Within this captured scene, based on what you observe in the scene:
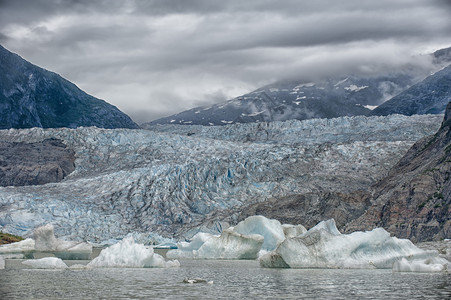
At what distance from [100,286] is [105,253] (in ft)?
24.1

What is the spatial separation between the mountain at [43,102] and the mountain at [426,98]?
262ft

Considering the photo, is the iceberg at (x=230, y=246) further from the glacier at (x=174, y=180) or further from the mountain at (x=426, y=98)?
the mountain at (x=426, y=98)

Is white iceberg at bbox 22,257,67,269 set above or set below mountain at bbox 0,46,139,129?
below

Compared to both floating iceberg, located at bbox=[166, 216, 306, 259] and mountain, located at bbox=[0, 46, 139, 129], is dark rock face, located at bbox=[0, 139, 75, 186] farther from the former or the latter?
floating iceberg, located at bbox=[166, 216, 306, 259]

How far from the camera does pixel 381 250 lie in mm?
22547

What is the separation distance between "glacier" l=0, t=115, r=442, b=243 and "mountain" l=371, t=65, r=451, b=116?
84429mm

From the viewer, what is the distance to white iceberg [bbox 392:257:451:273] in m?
19.9

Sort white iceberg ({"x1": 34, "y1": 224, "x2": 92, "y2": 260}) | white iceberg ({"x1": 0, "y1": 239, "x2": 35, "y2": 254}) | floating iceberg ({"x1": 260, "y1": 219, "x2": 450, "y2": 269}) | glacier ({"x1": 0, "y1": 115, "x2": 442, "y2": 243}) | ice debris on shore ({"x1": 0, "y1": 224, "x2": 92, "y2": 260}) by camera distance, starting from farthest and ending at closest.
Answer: glacier ({"x1": 0, "y1": 115, "x2": 442, "y2": 243}), white iceberg ({"x1": 0, "y1": 239, "x2": 35, "y2": 254}), white iceberg ({"x1": 34, "y1": 224, "x2": 92, "y2": 260}), ice debris on shore ({"x1": 0, "y1": 224, "x2": 92, "y2": 260}), floating iceberg ({"x1": 260, "y1": 219, "x2": 450, "y2": 269})

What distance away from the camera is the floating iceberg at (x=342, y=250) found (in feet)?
71.4

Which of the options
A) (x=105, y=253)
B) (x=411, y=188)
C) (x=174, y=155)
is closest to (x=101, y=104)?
(x=174, y=155)

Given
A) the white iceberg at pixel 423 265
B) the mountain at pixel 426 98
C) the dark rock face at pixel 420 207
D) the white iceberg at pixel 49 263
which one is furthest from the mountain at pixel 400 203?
the mountain at pixel 426 98

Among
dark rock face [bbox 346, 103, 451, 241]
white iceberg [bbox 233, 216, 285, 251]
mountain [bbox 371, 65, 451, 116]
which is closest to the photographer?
white iceberg [bbox 233, 216, 285, 251]

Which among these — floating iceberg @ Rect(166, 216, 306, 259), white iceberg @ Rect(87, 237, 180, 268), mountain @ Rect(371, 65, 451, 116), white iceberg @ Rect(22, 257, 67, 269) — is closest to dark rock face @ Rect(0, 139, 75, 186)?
floating iceberg @ Rect(166, 216, 306, 259)

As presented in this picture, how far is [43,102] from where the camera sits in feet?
378
